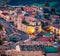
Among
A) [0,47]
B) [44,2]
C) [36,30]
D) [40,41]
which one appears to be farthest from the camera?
[44,2]

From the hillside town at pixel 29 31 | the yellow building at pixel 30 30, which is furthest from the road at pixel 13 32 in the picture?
the yellow building at pixel 30 30

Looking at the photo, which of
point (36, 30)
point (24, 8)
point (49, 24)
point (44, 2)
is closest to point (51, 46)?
point (36, 30)

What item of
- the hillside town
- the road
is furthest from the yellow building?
the road

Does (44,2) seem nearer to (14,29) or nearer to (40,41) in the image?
(14,29)

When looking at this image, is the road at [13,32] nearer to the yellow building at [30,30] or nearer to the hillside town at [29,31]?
the hillside town at [29,31]

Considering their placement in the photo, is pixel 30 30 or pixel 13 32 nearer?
pixel 13 32


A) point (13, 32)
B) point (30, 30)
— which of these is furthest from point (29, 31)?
point (13, 32)

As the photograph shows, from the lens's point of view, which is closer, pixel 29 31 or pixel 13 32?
pixel 13 32

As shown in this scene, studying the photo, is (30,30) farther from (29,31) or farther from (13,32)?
(13,32)

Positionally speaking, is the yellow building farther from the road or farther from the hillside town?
the road
